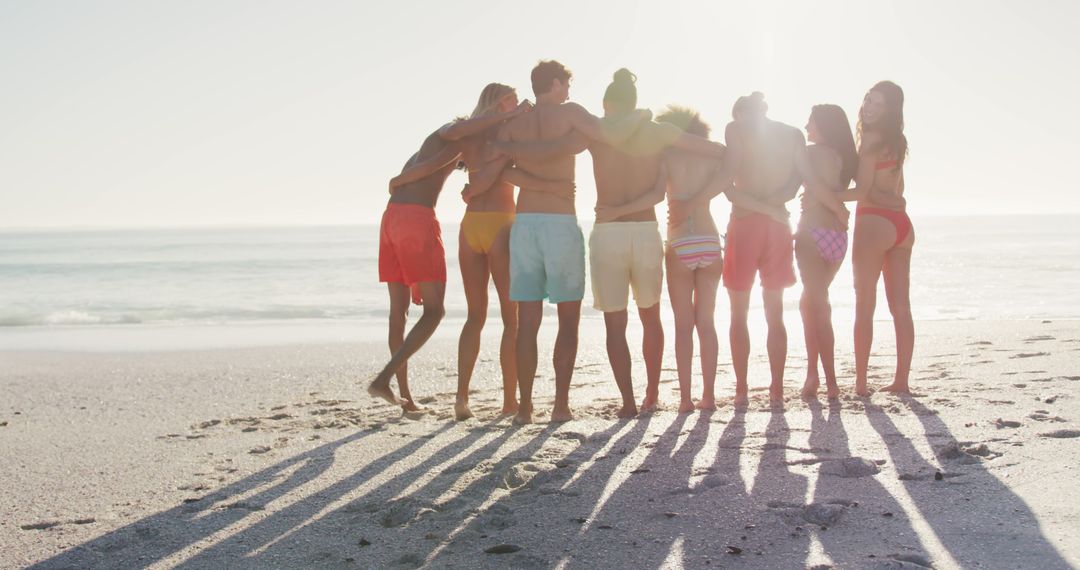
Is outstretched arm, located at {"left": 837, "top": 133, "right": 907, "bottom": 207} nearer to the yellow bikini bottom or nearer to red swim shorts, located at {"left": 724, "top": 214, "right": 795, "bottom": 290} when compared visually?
red swim shorts, located at {"left": 724, "top": 214, "right": 795, "bottom": 290}

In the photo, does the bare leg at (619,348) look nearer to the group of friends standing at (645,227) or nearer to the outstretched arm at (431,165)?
the group of friends standing at (645,227)

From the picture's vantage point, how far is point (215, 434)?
5.58 metres

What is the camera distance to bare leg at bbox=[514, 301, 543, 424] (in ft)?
17.6

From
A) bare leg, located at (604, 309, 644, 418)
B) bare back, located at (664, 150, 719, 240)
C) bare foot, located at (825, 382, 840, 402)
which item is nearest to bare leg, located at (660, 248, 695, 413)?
bare back, located at (664, 150, 719, 240)

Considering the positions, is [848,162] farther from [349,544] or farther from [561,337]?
[349,544]

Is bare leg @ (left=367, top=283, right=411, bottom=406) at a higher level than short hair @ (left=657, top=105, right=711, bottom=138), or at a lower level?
lower

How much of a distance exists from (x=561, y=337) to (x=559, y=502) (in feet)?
5.61

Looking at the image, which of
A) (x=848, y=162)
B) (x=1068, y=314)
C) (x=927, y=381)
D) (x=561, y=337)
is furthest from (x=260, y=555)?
(x=1068, y=314)

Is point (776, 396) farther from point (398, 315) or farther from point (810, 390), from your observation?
point (398, 315)

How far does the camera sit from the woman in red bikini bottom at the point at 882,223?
223 inches

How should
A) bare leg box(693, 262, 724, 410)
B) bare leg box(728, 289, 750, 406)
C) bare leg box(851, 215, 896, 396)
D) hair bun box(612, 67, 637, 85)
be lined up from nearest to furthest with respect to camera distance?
hair bun box(612, 67, 637, 85), bare leg box(693, 262, 724, 410), bare leg box(728, 289, 750, 406), bare leg box(851, 215, 896, 396)

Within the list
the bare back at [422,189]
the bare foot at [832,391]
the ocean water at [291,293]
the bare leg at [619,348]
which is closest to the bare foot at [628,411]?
the bare leg at [619,348]

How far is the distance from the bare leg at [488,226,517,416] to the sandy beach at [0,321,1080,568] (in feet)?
0.71

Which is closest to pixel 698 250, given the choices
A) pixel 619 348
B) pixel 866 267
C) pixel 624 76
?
pixel 619 348
